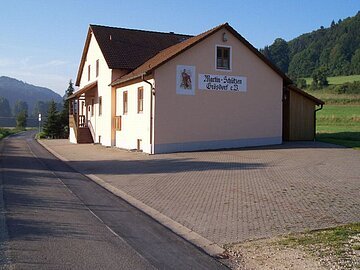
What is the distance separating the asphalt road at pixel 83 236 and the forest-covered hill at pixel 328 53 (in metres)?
80.3

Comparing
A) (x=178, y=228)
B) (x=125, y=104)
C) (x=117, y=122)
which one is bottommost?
(x=178, y=228)

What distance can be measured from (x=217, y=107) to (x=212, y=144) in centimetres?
201

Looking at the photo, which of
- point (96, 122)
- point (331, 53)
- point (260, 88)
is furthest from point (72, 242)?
point (331, 53)

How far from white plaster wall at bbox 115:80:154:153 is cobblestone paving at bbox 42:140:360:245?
2.27 metres

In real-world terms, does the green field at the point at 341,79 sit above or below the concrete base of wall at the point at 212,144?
above

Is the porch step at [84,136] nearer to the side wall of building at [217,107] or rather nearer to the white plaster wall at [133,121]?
the white plaster wall at [133,121]

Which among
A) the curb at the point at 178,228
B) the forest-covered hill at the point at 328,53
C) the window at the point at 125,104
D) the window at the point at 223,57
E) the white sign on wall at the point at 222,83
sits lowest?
the curb at the point at 178,228

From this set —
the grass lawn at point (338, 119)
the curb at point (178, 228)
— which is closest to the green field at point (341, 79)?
the grass lawn at point (338, 119)

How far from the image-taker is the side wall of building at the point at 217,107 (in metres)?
24.5

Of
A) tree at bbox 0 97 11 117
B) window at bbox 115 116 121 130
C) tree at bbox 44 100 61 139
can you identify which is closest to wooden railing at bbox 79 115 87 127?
window at bbox 115 116 121 130

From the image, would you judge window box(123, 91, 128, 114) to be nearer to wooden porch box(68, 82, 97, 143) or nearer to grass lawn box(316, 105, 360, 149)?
wooden porch box(68, 82, 97, 143)

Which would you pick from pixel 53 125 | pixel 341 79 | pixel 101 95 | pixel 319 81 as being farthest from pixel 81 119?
pixel 341 79

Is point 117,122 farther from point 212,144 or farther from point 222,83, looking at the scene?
point 222,83

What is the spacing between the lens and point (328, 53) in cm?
9150
